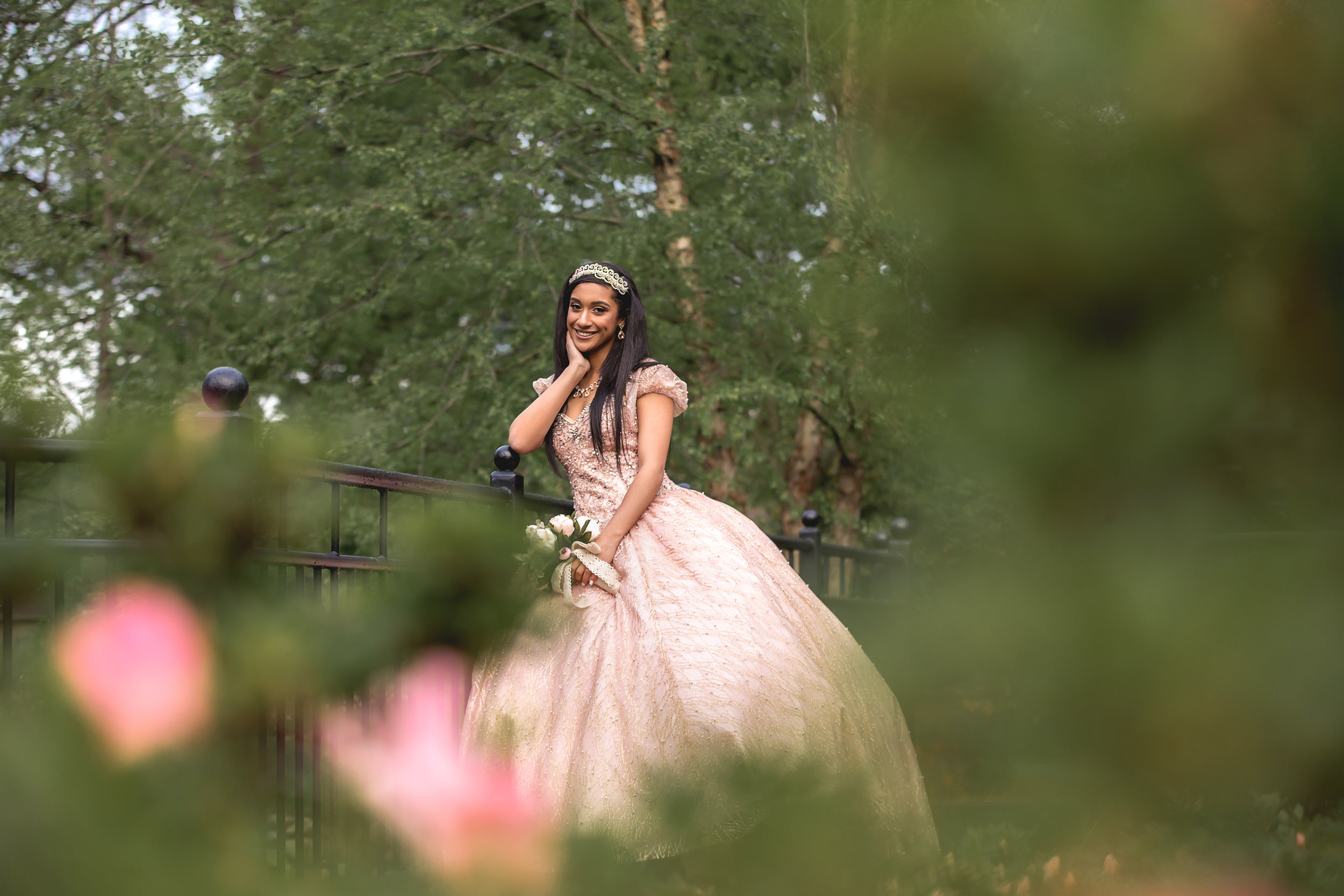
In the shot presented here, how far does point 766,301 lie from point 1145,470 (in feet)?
27.8

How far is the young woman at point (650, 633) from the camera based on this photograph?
2.70 meters

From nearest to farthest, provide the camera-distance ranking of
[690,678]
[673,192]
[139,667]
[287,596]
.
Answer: [139,667] < [287,596] < [690,678] < [673,192]

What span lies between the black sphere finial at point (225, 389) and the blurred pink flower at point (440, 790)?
259 millimetres


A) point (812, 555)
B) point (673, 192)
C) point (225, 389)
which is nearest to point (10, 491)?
point (225, 389)

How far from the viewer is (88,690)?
402 mm

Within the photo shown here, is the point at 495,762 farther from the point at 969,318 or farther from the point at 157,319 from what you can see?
the point at 157,319

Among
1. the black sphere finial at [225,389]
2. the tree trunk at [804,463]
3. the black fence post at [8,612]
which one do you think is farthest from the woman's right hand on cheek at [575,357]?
the tree trunk at [804,463]

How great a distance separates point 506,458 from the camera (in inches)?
153

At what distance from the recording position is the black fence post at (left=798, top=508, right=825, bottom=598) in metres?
6.98

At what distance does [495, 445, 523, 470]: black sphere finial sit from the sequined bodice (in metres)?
0.31

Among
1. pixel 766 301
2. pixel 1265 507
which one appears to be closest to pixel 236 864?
pixel 1265 507

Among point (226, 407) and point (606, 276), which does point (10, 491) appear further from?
point (606, 276)

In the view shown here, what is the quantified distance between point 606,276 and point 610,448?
0.55 m

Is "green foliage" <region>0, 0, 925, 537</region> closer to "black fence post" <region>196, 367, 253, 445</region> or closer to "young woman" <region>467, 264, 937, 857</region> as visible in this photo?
"young woman" <region>467, 264, 937, 857</region>
